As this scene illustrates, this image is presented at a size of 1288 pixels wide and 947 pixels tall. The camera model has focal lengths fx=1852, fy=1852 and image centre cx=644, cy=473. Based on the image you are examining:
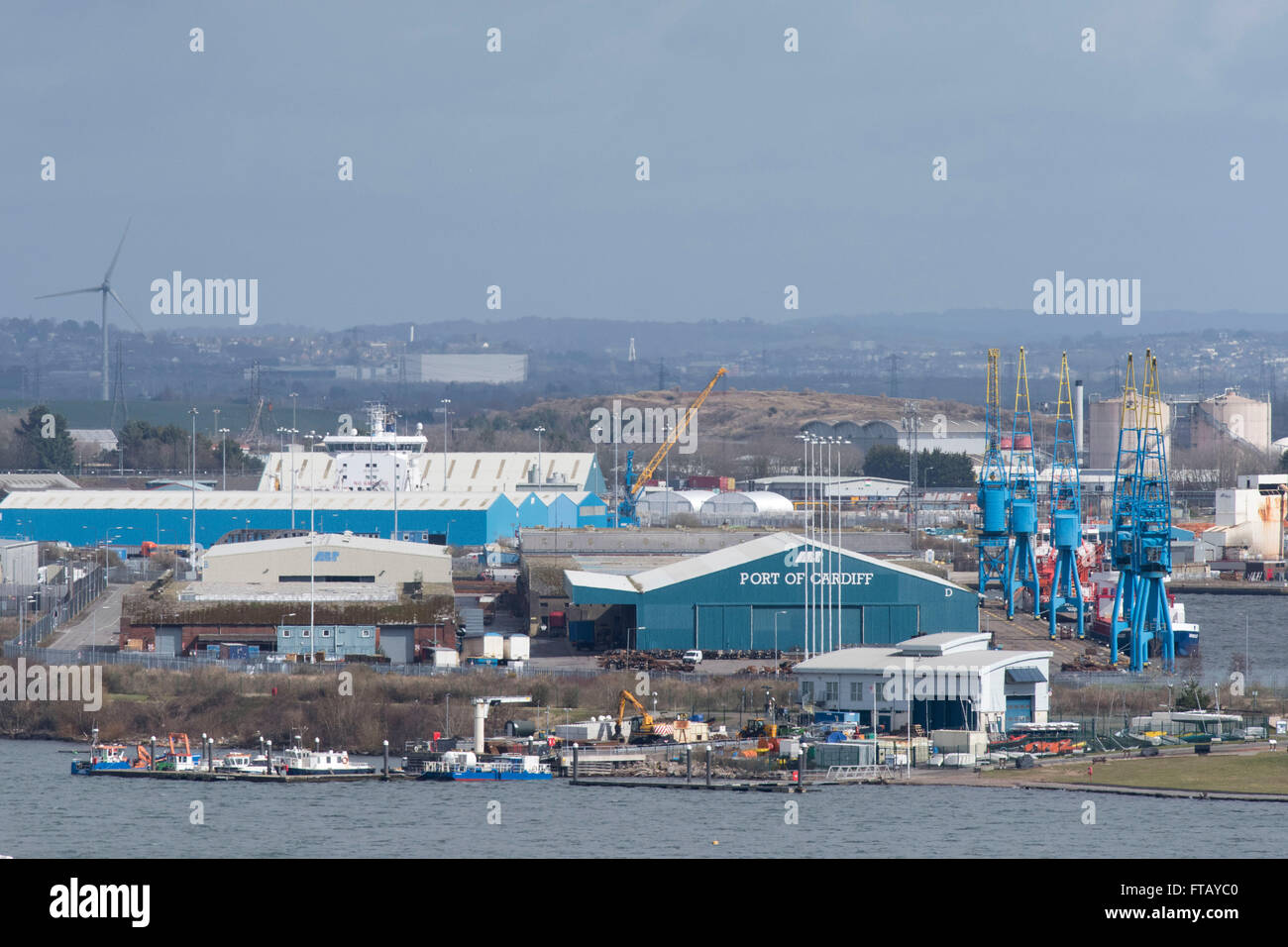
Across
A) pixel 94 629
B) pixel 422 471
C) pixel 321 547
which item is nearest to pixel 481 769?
pixel 321 547

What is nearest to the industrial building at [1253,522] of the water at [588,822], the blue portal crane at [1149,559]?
the blue portal crane at [1149,559]

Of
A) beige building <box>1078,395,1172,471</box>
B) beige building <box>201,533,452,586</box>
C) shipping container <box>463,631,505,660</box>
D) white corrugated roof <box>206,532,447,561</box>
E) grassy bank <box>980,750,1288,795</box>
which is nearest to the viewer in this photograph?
grassy bank <box>980,750,1288,795</box>

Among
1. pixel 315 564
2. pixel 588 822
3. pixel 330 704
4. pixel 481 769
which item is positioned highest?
pixel 315 564

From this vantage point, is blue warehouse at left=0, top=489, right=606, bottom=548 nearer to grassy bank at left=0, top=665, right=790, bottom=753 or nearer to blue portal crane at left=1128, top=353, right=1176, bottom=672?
grassy bank at left=0, top=665, right=790, bottom=753

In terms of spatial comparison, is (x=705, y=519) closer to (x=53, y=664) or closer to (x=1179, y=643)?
(x=1179, y=643)

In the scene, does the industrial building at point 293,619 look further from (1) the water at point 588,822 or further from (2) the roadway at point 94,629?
(1) the water at point 588,822

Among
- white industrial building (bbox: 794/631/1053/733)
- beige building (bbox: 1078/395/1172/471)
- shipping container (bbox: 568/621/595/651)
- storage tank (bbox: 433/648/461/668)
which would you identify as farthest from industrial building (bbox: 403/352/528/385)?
white industrial building (bbox: 794/631/1053/733)

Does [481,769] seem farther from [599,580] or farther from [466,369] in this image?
[466,369]
